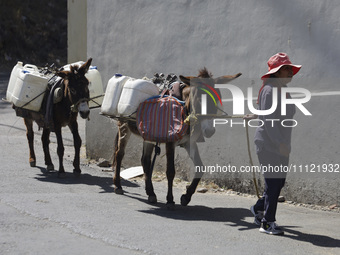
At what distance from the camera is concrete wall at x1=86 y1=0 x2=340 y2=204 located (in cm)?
828

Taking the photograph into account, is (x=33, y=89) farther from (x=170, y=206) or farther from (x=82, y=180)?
(x=170, y=206)

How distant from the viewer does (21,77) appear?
9.80 meters

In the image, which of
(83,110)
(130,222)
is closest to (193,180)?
(130,222)

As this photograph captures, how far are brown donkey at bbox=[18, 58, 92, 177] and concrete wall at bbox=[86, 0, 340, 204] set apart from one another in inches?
62.3

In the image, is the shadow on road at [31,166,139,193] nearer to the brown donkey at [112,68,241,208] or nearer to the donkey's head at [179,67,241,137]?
the brown donkey at [112,68,241,208]

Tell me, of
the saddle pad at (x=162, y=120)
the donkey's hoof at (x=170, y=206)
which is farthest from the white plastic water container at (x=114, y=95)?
the donkey's hoof at (x=170, y=206)

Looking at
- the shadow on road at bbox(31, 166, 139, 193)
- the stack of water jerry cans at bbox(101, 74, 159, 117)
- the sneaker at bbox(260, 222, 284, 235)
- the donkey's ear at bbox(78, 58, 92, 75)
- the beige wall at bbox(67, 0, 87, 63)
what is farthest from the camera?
the beige wall at bbox(67, 0, 87, 63)

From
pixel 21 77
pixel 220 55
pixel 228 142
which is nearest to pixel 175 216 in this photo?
pixel 228 142

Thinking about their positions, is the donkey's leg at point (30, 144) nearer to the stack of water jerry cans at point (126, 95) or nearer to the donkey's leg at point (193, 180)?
the stack of water jerry cans at point (126, 95)

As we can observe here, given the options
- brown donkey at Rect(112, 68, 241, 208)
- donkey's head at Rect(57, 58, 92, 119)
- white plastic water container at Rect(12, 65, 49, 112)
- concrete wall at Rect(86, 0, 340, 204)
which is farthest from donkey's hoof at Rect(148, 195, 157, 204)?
white plastic water container at Rect(12, 65, 49, 112)

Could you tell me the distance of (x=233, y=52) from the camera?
9.40 metres

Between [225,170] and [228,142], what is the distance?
444mm

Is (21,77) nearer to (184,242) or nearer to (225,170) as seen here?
(225,170)

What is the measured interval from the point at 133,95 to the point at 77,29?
736 centimetres
